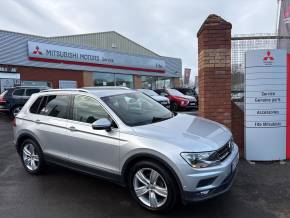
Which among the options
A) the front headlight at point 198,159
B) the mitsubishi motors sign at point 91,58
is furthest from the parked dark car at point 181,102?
the front headlight at point 198,159

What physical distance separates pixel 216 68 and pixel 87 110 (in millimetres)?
3038

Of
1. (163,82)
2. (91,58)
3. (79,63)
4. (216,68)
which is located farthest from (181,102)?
(163,82)

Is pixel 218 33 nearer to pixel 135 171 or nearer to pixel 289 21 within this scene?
pixel 135 171

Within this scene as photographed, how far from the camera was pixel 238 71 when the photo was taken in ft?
21.1

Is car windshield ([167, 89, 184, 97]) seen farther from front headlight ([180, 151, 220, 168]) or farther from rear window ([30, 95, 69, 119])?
front headlight ([180, 151, 220, 168])

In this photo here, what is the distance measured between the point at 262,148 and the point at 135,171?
3.10 meters

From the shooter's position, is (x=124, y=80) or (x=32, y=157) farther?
(x=124, y=80)

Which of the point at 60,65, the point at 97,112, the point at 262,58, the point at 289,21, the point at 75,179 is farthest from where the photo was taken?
the point at 60,65

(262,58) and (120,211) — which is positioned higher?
(262,58)

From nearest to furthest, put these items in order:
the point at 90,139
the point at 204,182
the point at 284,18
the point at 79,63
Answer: the point at 204,182 → the point at 90,139 → the point at 284,18 → the point at 79,63

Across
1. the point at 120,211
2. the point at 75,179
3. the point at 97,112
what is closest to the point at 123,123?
the point at 97,112

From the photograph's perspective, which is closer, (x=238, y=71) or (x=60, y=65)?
(x=238, y=71)

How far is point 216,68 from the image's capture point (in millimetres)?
6180

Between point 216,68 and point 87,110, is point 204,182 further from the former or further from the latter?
point 216,68
